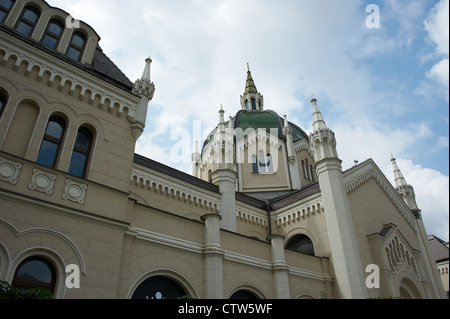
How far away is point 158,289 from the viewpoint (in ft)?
39.9

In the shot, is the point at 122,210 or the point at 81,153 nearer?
the point at 122,210

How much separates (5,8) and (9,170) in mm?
6739

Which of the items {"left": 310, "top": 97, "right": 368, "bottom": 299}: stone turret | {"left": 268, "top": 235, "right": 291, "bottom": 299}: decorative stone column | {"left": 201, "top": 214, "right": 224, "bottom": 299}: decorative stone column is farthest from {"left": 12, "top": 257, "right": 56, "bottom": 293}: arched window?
{"left": 310, "top": 97, "right": 368, "bottom": 299}: stone turret

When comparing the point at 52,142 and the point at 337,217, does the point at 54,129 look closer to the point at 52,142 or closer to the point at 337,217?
the point at 52,142

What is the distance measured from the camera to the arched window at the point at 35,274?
9.21 meters

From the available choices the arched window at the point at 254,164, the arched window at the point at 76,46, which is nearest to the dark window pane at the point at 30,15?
the arched window at the point at 76,46

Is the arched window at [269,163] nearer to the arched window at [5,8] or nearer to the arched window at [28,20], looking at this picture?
the arched window at [28,20]

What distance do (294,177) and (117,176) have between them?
24050 millimetres

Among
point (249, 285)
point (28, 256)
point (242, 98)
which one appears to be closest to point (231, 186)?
point (249, 285)

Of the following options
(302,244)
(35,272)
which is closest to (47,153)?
(35,272)

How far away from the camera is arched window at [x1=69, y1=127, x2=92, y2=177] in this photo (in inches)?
471

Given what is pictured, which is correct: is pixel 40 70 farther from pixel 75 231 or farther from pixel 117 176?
pixel 75 231

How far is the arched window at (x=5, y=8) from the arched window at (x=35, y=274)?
874cm

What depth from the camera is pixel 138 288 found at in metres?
11.7
